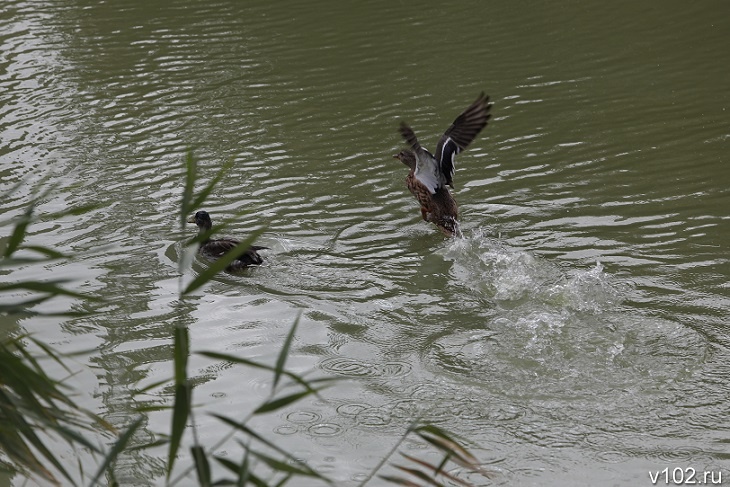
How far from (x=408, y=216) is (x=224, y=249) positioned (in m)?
1.74

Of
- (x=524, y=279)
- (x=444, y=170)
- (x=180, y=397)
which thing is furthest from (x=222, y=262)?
(x=444, y=170)

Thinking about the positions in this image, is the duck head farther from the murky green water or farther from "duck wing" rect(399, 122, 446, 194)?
"duck wing" rect(399, 122, 446, 194)

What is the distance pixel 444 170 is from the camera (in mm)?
8891

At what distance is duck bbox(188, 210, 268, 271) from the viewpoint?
303 inches

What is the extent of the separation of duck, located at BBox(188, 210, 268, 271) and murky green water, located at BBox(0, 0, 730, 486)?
14 centimetres

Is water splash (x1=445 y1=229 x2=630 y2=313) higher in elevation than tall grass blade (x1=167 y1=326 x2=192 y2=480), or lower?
higher

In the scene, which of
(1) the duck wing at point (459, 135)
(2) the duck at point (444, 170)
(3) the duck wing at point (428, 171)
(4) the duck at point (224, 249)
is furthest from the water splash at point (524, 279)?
(4) the duck at point (224, 249)

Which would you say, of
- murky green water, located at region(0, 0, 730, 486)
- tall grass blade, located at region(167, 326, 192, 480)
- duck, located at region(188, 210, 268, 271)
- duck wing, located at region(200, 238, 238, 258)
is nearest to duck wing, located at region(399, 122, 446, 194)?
murky green water, located at region(0, 0, 730, 486)

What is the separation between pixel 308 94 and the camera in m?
12.1

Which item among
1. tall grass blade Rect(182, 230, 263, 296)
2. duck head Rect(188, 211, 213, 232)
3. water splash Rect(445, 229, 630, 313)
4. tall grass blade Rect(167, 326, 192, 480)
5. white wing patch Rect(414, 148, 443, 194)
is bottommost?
tall grass blade Rect(167, 326, 192, 480)

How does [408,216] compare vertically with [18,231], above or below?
above

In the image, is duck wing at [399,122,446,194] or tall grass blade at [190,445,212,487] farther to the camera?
duck wing at [399,122,446,194]

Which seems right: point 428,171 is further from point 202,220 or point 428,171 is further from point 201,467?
point 201,467

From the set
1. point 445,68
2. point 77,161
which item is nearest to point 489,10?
point 445,68
